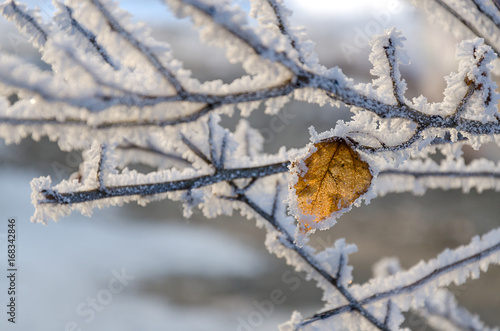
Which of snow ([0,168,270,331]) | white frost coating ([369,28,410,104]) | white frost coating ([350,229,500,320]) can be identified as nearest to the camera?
white frost coating ([369,28,410,104])

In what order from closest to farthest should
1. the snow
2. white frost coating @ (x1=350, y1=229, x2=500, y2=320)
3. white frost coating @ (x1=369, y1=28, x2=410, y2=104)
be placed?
1. white frost coating @ (x1=369, y1=28, x2=410, y2=104)
2. white frost coating @ (x1=350, y1=229, x2=500, y2=320)
3. the snow

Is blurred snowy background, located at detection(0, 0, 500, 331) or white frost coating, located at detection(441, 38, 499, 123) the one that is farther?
blurred snowy background, located at detection(0, 0, 500, 331)

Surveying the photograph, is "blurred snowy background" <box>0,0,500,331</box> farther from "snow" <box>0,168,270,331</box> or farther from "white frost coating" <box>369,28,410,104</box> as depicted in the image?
"white frost coating" <box>369,28,410,104</box>

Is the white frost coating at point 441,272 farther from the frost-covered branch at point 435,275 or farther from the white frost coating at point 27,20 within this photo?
the white frost coating at point 27,20

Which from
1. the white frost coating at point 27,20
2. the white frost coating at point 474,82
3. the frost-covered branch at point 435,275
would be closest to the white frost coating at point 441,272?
the frost-covered branch at point 435,275

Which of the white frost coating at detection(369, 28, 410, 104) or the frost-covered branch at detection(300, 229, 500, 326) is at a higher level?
the white frost coating at detection(369, 28, 410, 104)

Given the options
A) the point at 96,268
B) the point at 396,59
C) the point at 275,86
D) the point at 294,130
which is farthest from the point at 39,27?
the point at 294,130

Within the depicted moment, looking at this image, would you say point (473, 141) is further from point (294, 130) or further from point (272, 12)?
point (294, 130)

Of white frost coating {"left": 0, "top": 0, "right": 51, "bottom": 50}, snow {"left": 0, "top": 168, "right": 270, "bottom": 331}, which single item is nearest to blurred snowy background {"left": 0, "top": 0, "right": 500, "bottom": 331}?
snow {"left": 0, "top": 168, "right": 270, "bottom": 331}
